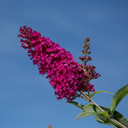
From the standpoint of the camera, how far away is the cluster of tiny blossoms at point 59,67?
6320mm

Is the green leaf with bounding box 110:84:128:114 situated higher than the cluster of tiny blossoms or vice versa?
the cluster of tiny blossoms

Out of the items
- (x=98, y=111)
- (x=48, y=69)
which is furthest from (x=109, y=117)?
(x=48, y=69)

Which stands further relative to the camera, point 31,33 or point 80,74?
point 31,33

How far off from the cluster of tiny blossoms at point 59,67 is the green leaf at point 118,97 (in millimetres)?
898

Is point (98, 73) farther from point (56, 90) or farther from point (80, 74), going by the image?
point (56, 90)

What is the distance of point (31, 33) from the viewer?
22.9ft

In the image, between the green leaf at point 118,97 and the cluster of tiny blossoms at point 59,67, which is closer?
the green leaf at point 118,97

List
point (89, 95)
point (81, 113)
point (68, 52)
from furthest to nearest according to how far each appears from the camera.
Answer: point (68, 52) → point (89, 95) → point (81, 113)

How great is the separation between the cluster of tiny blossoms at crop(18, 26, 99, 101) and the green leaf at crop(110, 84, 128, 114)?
0.90 metres

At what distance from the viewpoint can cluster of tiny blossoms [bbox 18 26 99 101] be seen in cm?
632

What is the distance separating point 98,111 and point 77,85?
1.02m

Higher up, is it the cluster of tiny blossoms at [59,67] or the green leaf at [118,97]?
the cluster of tiny blossoms at [59,67]

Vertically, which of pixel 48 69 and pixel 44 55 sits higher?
pixel 44 55

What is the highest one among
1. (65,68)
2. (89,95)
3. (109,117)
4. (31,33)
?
(31,33)
